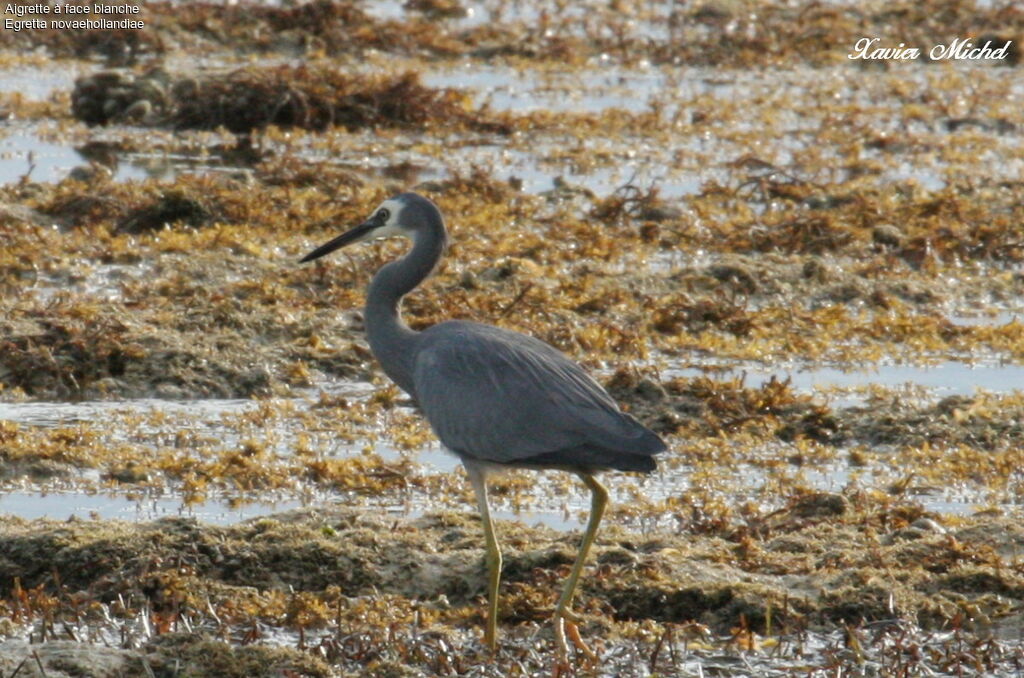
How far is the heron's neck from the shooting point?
6660 millimetres

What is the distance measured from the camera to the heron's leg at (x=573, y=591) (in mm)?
5641

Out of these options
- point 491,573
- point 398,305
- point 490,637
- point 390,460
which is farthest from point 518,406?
point 390,460

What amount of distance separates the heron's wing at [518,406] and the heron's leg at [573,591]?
149 millimetres

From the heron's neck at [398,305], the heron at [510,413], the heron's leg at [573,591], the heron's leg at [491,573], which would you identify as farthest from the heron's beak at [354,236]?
the heron's leg at [573,591]

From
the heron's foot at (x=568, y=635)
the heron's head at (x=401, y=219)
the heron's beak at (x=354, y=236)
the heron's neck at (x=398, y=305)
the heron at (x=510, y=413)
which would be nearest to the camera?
the heron's foot at (x=568, y=635)

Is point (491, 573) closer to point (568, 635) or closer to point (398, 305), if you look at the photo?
point (568, 635)

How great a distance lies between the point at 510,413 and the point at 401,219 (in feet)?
4.42

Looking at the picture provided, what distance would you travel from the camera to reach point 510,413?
611 centimetres

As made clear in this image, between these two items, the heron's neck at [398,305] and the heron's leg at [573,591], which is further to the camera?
the heron's neck at [398,305]

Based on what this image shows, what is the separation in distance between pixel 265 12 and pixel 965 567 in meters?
14.8

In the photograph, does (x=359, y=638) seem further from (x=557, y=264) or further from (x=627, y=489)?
(x=557, y=264)

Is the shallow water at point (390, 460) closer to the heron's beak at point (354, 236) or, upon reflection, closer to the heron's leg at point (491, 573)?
the heron's beak at point (354, 236)

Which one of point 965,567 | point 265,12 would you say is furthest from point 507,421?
point 265,12

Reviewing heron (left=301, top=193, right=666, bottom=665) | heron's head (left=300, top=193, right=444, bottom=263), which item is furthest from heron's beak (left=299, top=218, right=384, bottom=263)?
heron (left=301, top=193, right=666, bottom=665)
